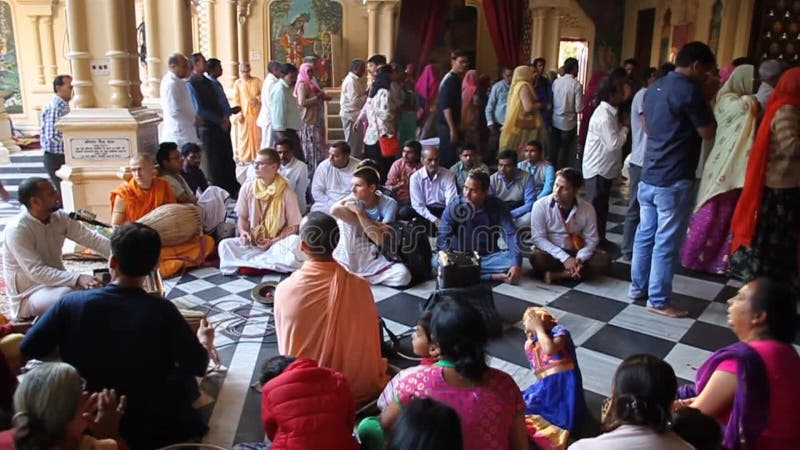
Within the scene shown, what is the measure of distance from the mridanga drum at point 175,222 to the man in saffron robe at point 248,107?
14.9 ft

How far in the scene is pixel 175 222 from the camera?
167 inches

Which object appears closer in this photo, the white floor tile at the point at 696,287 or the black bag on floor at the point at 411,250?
the white floor tile at the point at 696,287

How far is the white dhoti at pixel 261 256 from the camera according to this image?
4.29 meters

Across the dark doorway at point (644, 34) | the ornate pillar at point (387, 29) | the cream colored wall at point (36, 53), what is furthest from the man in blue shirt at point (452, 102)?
the cream colored wall at point (36, 53)

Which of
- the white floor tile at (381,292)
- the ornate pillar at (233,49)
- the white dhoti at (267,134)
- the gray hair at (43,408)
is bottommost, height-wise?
the white floor tile at (381,292)

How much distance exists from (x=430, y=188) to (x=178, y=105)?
2.45 m

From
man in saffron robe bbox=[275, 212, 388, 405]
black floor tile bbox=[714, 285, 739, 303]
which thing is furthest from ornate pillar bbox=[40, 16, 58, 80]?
black floor tile bbox=[714, 285, 739, 303]

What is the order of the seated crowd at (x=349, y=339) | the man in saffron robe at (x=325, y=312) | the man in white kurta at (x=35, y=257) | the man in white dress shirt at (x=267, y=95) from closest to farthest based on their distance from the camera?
the seated crowd at (x=349, y=339) → the man in saffron robe at (x=325, y=312) → the man in white kurta at (x=35, y=257) → the man in white dress shirt at (x=267, y=95)

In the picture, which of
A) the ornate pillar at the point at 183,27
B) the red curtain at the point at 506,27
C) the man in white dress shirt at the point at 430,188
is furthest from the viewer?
the red curtain at the point at 506,27

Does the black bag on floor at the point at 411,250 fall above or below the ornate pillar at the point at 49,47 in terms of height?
below

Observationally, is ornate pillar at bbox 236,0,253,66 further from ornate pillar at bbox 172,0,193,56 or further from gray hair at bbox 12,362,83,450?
gray hair at bbox 12,362,83,450

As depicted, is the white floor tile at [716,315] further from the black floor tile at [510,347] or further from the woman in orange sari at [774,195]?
the black floor tile at [510,347]

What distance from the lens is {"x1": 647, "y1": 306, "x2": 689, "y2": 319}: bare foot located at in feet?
11.9

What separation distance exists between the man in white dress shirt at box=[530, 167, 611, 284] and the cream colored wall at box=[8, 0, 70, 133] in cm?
946
